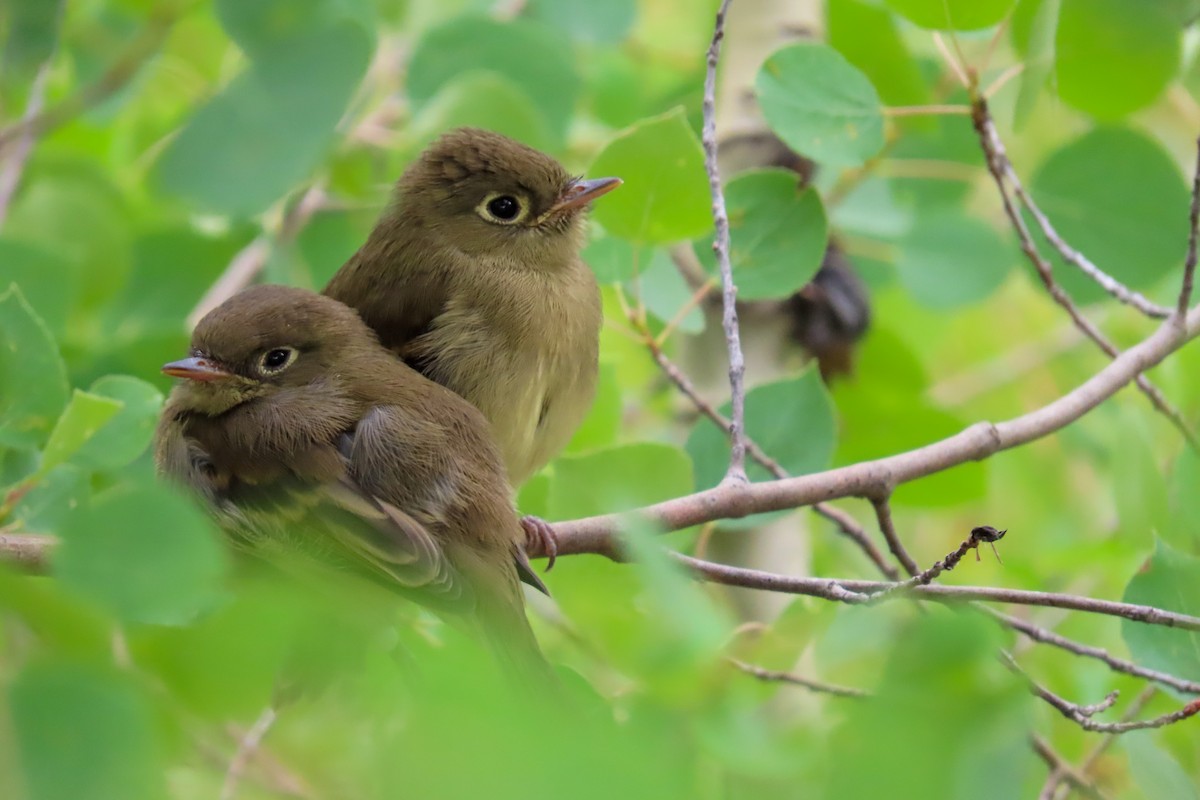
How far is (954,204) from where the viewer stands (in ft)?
14.4

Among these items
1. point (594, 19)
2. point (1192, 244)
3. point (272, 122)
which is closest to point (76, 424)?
point (272, 122)

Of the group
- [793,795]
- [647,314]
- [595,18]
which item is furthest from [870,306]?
[793,795]

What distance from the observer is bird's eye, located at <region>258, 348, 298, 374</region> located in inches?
115

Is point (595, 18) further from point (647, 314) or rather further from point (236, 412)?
point (236, 412)

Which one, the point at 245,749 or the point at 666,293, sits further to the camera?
the point at 666,293

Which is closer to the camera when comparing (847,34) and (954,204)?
(847,34)

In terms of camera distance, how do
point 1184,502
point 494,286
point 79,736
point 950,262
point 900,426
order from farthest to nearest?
point 950,262
point 900,426
point 494,286
point 1184,502
point 79,736

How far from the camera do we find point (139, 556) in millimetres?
1072

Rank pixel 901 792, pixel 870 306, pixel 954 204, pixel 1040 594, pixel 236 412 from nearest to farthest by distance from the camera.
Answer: pixel 901 792, pixel 1040 594, pixel 236 412, pixel 870 306, pixel 954 204

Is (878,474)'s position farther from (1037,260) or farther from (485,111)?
(485,111)

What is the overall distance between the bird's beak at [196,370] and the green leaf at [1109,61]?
1.96 metres

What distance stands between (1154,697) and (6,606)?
2.59 m

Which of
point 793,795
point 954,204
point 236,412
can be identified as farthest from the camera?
point 954,204

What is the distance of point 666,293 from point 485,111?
0.86m
